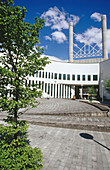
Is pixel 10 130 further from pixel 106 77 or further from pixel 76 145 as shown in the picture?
pixel 106 77

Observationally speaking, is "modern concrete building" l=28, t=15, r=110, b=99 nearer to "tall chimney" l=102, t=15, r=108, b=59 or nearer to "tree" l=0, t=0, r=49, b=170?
Answer: "tall chimney" l=102, t=15, r=108, b=59

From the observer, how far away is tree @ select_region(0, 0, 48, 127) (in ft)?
10.5

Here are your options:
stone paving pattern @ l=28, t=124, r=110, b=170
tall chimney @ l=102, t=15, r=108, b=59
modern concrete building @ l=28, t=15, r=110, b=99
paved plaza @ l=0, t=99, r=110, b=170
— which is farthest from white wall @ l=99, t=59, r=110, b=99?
stone paving pattern @ l=28, t=124, r=110, b=170

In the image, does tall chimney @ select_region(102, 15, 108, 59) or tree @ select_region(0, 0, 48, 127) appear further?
tall chimney @ select_region(102, 15, 108, 59)

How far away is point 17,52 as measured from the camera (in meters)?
3.63

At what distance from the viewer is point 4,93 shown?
3.36m

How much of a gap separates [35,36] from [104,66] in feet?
115

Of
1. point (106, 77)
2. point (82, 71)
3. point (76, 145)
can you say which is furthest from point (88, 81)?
point (76, 145)

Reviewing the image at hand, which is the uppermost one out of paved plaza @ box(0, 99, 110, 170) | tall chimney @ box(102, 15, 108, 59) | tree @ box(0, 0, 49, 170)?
tall chimney @ box(102, 15, 108, 59)

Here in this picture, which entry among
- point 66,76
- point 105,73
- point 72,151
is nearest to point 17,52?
point 72,151

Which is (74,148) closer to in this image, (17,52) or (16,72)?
(16,72)

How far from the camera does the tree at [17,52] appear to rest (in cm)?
319

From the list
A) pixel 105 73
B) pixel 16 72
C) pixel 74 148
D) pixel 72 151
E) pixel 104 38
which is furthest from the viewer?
pixel 104 38

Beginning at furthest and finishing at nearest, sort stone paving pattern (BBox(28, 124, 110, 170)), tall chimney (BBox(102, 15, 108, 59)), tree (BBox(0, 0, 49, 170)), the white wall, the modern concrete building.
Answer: tall chimney (BBox(102, 15, 108, 59)), the modern concrete building, the white wall, stone paving pattern (BBox(28, 124, 110, 170)), tree (BBox(0, 0, 49, 170))
